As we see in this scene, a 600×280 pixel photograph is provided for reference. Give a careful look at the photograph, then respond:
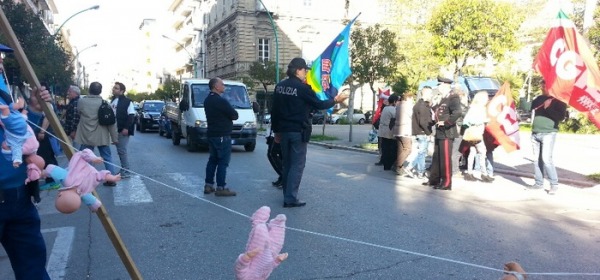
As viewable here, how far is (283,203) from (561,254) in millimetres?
3492

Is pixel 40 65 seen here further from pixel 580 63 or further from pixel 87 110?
pixel 580 63

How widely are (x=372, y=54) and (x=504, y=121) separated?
10.2 meters

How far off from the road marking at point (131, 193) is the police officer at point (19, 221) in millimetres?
3872

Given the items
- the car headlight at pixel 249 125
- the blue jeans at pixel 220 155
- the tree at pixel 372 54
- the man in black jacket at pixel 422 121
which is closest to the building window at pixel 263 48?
the tree at pixel 372 54

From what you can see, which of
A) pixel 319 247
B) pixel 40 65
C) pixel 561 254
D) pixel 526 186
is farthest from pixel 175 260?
pixel 40 65

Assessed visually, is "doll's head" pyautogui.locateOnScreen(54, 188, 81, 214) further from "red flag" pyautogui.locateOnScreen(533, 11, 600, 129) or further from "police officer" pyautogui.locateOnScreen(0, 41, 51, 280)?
"red flag" pyautogui.locateOnScreen(533, 11, 600, 129)

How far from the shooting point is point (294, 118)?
6.31 metres

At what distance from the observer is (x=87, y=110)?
26.0ft

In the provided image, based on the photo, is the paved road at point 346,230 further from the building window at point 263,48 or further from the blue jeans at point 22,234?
the building window at point 263,48

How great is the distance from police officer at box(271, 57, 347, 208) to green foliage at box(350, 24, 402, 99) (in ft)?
41.0

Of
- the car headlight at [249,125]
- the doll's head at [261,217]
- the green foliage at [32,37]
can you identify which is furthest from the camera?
the green foliage at [32,37]

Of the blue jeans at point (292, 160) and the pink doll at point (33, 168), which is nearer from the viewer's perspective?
the pink doll at point (33, 168)

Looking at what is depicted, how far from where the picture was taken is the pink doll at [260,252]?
2.68 m

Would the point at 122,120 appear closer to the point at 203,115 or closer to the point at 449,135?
the point at 203,115
